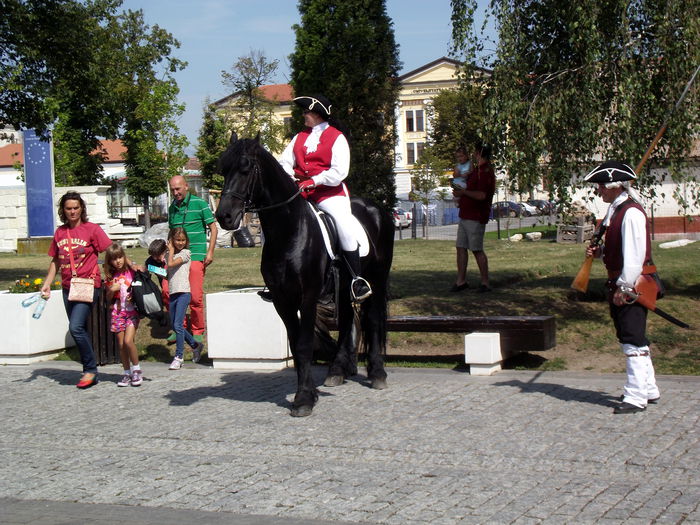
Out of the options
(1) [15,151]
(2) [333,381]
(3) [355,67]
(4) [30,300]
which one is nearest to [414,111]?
(1) [15,151]

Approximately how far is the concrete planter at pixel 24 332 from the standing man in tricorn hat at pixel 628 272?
7569 mm

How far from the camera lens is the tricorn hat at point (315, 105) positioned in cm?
883

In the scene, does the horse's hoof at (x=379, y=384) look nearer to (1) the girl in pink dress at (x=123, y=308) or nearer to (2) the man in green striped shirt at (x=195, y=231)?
(1) the girl in pink dress at (x=123, y=308)

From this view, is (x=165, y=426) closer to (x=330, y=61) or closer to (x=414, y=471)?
(x=414, y=471)

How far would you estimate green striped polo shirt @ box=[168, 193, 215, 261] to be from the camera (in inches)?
459

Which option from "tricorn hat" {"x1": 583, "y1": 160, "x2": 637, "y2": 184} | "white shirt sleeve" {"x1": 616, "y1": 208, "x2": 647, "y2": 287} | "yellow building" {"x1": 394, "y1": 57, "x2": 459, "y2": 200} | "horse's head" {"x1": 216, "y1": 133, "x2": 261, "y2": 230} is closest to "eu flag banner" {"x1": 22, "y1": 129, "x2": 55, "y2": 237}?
"horse's head" {"x1": 216, "y1": 133, "x2": 261, "y2": 230}

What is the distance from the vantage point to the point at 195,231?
38.4 feet

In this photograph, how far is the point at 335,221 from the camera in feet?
29.1

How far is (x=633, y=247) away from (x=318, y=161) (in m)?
3.04

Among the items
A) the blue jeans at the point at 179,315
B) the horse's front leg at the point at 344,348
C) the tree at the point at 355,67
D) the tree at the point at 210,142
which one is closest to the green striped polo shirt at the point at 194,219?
the blue jeans at the point at 179,315

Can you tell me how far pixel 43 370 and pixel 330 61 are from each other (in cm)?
1005

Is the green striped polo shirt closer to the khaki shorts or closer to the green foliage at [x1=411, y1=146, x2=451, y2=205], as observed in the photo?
the khaki shorts

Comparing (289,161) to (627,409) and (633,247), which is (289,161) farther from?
(627,409)

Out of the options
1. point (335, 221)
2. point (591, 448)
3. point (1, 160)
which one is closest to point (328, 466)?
point (591, 448)
